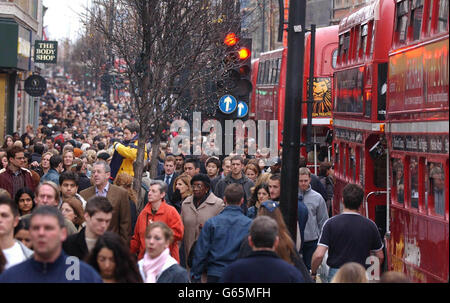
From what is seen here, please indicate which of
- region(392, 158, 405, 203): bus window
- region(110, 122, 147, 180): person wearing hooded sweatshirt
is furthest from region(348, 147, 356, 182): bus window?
region(392, 158, 405, 203): bus window

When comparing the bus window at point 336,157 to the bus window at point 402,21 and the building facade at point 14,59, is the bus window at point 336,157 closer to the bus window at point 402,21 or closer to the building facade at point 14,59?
the bus window at point 402,21

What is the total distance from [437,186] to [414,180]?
1.16 metres

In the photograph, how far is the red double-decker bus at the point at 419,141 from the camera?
33.5ft

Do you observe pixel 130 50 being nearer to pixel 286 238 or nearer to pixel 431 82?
pixel 431 82

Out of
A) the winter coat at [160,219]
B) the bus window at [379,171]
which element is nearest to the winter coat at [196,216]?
the winter coat at [160,219]

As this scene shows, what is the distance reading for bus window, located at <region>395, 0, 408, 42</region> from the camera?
12.8 metres

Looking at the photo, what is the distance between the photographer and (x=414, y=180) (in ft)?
38.7

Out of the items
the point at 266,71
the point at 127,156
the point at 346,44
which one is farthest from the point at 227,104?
the point at 266,71

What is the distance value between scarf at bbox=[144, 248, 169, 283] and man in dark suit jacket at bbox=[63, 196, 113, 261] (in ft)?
3.23

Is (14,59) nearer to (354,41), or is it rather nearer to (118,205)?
(354,41)

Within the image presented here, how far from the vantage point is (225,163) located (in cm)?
1670

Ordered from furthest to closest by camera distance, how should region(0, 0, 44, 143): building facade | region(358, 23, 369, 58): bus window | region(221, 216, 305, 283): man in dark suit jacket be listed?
1. region(0, 0, 44, 143): building facade
2. region(358, 23, 369, 58): bus window
3. region(221, 216, 305, 283): man in dark suit jacket

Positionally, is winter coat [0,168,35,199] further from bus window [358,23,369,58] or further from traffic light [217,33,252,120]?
bus window [358,23,369,58]

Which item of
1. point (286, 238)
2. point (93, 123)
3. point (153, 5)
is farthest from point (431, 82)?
point (93, 123)
